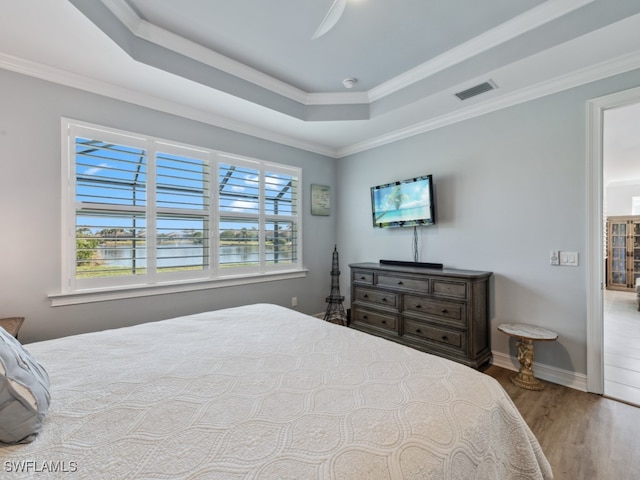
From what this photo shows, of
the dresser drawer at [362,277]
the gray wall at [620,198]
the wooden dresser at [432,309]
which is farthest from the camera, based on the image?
the gray wall at [620,198]

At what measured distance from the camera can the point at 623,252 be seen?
685cm

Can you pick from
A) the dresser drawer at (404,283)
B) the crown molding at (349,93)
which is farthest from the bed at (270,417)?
→ the crown molding at (349,93)

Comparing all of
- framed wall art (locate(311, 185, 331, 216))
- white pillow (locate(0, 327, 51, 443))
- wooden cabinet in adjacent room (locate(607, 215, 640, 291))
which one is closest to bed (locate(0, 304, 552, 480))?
white pillow (locate(0, 327, 51, 443))

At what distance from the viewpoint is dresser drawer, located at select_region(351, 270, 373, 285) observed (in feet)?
11.0

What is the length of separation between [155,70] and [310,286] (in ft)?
9.66

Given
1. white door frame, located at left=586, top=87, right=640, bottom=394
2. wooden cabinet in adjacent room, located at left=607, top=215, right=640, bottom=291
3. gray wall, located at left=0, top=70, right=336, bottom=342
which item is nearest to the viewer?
gray wall, located at left=0, top=70, right=336, bottom=342

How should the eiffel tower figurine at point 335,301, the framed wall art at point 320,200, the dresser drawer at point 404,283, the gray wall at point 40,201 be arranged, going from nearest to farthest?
the gray wall at point 40,201 → the dresser drawer at point 404,283 → the eiffel tower figurine at point 335,301 → the framed wall art at point 320,200

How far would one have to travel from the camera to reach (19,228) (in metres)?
2.16

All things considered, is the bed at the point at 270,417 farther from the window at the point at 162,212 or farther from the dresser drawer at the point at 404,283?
the dresser drawer at the point at 404,283

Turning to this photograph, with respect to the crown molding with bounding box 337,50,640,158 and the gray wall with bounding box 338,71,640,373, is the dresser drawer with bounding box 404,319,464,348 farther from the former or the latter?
the crown molding with bounding box 337,50,640,158

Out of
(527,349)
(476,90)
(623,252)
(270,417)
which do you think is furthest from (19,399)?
(623,252)

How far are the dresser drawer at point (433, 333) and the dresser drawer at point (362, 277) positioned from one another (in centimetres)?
62

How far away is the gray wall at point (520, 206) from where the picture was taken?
2.37 m

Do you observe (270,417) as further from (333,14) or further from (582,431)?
(582,431)
